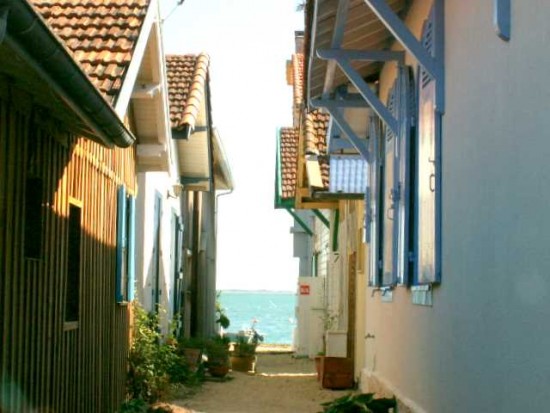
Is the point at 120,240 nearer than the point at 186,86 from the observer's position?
Yes

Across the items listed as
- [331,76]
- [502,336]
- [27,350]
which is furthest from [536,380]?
[331,76]

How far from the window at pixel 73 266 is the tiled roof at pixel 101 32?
1071 millimetres

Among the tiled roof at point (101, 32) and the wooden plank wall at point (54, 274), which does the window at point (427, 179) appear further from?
the wooden plank wall at point (54, 274)

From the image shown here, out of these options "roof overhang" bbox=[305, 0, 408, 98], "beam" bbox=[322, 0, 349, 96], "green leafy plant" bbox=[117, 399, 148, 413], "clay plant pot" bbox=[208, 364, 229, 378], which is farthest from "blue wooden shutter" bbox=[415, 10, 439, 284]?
"clay plant pot" bbox=[208, 364, 229, 378]

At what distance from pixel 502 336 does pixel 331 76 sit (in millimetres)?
5256

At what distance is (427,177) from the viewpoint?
24.8ft

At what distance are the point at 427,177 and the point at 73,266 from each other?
3.15 meters

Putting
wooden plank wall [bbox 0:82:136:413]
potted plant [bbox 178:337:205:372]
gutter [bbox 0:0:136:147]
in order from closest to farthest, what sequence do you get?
gutter [bbox 0:0:136:147]
wooden plank wall [bbox 0:82:136:413]
potted plant [bbox 178:337:205:372]

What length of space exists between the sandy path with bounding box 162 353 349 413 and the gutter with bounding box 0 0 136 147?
532cm

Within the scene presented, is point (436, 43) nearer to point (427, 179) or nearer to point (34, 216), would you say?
point (427, 179)

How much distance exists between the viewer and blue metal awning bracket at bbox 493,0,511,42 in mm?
4738

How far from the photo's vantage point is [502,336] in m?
5.06

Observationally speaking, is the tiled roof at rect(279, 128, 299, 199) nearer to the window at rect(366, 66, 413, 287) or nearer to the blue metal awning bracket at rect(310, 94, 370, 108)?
the window at rect(366, 66, 413, 287)

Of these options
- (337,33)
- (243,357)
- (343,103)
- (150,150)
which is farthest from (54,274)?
(243,357)
